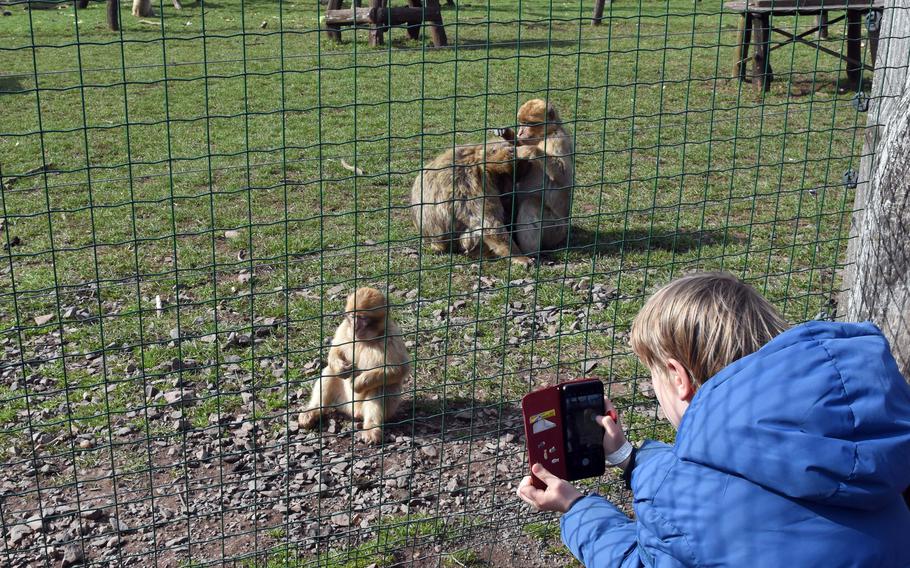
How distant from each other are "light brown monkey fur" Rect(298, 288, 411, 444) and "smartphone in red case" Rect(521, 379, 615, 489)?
1799 mm

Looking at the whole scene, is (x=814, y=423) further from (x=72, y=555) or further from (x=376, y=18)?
(x=376, y=18)

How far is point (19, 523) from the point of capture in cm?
402

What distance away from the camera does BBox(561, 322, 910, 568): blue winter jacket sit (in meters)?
2.15

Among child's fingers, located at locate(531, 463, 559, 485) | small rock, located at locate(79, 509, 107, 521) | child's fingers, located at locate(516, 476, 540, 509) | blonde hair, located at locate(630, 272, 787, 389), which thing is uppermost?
blonde hair, located at locate(630, 272, 787, 389)

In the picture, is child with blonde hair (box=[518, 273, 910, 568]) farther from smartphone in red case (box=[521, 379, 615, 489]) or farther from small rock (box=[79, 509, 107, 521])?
small rock (box=[79, 509, 107, 521])

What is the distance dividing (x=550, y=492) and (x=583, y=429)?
27 cm

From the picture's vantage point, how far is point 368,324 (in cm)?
485

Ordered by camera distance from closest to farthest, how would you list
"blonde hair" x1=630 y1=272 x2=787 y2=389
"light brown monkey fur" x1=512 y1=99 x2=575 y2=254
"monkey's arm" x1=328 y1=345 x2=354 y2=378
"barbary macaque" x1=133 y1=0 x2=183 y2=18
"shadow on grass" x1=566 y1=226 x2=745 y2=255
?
"blonde hair" x1=630 y1=272 x2=787 y2=389, "monkey's arm" x1=328 y1=345 x2=354 y2=378, "shadow on grass" x1=566 y1=226 x2=745 y2=255, "light brown monkey fur" x1=512 y1=99 x2=575 y2=254, "barbary macaque" x1=133 y1=0 x2=183 y2=18

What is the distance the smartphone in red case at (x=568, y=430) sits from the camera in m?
3.07

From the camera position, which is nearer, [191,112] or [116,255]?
[116,255]

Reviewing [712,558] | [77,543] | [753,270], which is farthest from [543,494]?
[753,270]

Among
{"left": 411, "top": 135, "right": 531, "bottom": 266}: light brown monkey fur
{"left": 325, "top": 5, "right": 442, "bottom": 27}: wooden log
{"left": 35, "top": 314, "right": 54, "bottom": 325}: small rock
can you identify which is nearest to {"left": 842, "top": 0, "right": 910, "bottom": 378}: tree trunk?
{"left": 411, "top": 135, "right": 531, "bottom": 266}: light brown monkey fur

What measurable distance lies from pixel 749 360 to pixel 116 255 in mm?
6048

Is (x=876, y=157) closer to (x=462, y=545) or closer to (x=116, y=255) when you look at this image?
(x=462, y=545)
